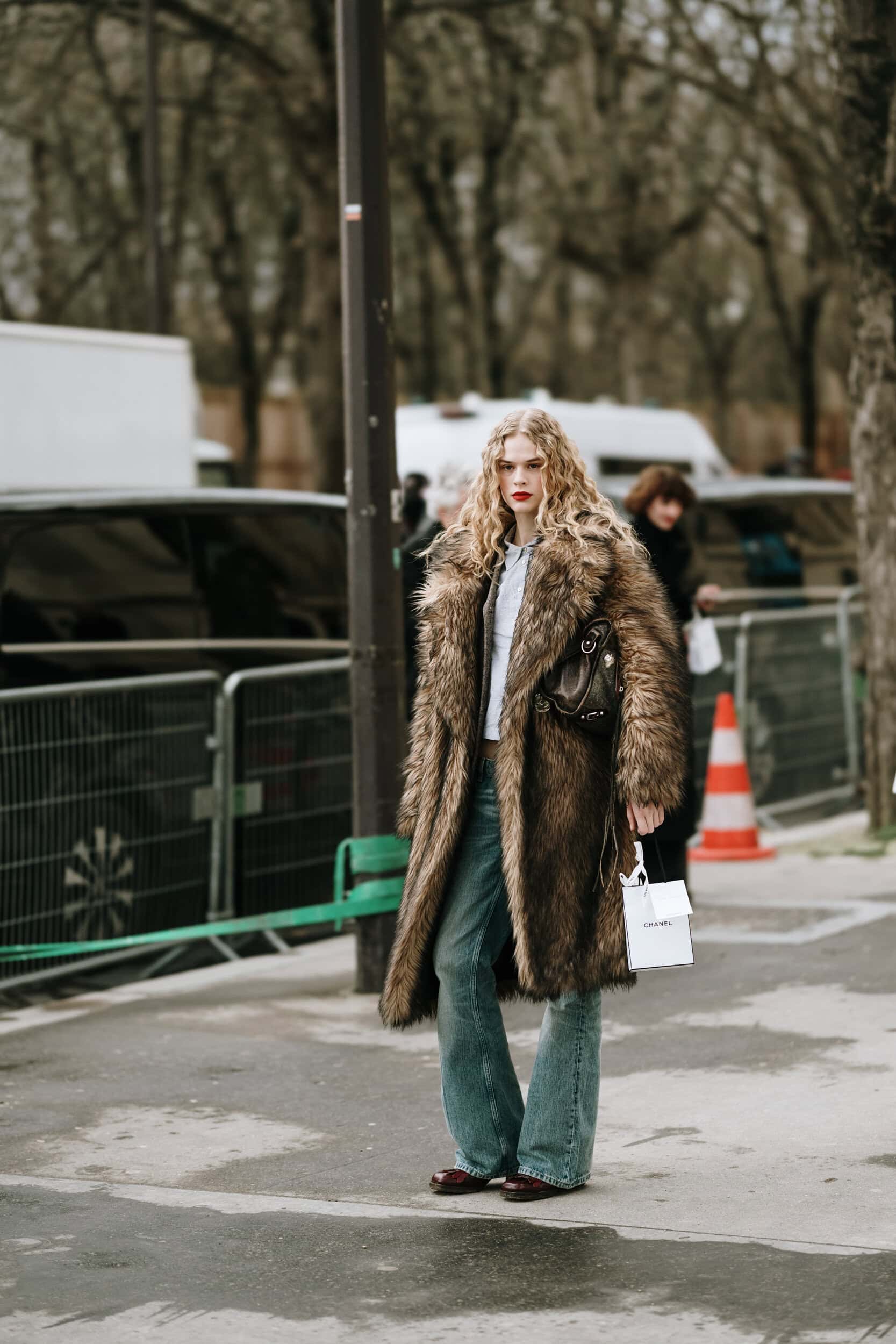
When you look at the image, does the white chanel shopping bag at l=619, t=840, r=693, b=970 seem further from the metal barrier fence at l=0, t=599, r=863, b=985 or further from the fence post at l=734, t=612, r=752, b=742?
the fence post at l=734, t=612, r=752, b=742

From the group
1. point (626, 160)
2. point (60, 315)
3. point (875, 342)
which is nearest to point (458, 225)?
point (626, 160)

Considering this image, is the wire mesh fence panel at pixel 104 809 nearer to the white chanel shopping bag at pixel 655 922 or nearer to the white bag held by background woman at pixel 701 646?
the white bag held by background woman at pixel 701 646

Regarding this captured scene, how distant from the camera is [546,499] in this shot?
4.81 metres

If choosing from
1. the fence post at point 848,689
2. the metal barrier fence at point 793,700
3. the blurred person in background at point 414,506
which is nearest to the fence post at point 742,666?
the metal barrier fence at point 793,700

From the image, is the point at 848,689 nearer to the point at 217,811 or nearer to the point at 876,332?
the point at 876,332

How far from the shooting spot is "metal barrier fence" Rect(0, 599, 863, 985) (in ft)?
25.3

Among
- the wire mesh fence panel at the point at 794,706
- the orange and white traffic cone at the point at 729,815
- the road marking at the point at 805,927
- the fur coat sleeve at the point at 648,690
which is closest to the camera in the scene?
the fur coat sleeve at the point at 648,690

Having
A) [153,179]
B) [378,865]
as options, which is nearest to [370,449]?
[378,865]

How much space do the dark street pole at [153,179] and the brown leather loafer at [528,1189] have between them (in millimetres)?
18931

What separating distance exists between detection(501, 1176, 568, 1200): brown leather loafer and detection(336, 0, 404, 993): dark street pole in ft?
8.10

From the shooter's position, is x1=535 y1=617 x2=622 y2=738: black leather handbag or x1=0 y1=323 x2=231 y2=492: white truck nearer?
x1=535 y1=617 x2=622 y2=738: black leather handbag

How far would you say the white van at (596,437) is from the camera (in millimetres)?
17000

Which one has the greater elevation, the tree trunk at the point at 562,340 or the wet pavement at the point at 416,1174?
the tree trunk at the point at 562,340

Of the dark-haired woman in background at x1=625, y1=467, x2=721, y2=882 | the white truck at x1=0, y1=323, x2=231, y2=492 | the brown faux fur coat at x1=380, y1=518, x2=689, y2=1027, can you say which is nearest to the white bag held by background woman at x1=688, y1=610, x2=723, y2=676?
the dark-haired woman in background at x1=625, y1=467, x2=721, y2=882
